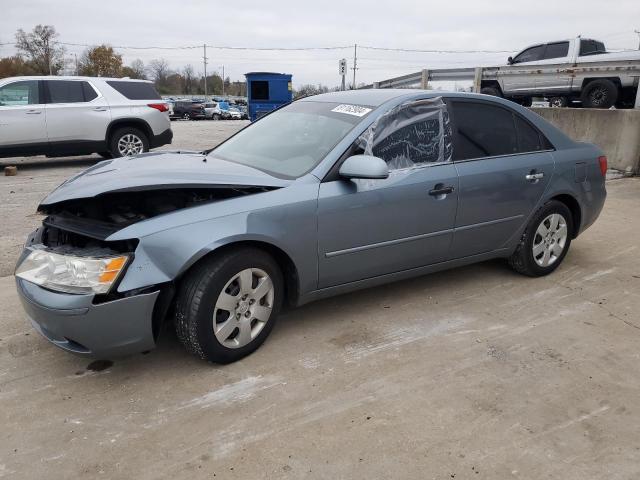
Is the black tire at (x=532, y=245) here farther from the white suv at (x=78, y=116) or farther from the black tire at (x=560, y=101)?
the black tire at (x=560, y=101)

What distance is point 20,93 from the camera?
9.28 metres

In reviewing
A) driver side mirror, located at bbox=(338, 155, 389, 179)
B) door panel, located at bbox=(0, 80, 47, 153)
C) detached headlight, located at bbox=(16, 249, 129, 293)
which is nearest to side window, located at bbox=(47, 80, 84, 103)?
door panel, located at bbox=(0, 80, 47, 153)

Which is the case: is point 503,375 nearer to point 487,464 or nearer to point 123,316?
A: point 487,464

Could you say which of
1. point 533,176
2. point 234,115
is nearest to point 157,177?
point 533,176

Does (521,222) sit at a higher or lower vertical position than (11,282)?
higher

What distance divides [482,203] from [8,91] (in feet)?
28.8

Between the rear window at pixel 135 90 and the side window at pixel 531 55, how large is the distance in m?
9.67

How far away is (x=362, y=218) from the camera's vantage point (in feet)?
11.0

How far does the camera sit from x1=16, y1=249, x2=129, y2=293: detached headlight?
8.55 feet

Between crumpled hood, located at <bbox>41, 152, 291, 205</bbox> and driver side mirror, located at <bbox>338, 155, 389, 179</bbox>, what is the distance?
0.36 metres

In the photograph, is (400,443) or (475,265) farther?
(475,265)

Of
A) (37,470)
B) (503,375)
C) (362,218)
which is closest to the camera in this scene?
(37,470)

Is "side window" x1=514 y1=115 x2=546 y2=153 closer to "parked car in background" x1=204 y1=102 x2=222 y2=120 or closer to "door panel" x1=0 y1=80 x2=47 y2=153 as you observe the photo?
"door panel" x1=0 y1=80 x2=47 y2=153

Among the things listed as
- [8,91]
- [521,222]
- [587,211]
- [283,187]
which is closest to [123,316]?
[283,187]
